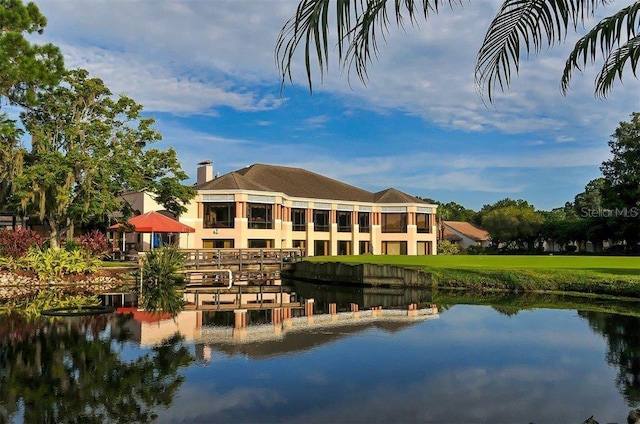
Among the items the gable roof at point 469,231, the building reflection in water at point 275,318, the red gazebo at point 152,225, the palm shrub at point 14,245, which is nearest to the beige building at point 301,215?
the red gazebo at point 152,225

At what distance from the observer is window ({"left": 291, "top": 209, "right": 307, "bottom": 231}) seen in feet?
146

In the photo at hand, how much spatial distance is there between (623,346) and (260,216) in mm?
30668

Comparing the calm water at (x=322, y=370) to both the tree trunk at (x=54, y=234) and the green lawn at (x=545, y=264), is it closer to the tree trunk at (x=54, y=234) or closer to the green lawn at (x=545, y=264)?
the green lawn at (x=545, y=264)

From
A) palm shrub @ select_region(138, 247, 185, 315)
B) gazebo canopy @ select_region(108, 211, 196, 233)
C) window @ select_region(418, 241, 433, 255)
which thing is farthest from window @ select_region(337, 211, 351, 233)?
palm shrub @ select_region(138, 247, 185, 315)

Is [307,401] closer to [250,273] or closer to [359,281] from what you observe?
[359,281]

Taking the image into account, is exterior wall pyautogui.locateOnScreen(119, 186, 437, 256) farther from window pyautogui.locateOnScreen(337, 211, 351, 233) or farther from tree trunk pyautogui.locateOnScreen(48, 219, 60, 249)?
tree trunk pyautogui.locateOnScreen(48, 219, 60, 249)

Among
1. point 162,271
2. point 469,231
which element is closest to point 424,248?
point 469,231

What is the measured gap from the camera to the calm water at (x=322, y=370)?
24.4ft

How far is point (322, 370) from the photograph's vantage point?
9.71m

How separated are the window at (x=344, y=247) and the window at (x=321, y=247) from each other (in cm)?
136

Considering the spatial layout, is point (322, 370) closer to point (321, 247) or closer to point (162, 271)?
point (162, 271)

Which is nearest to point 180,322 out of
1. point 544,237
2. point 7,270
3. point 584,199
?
point 7,270

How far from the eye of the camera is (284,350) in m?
11.4

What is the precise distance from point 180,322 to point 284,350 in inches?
191
